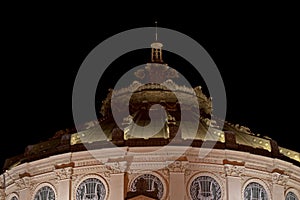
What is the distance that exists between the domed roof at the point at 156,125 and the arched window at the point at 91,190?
8.20 feet

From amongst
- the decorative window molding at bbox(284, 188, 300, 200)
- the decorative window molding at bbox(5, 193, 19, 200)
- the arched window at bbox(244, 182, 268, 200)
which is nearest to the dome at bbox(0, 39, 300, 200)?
the arched window at bbox(244, 182, 268, 200)

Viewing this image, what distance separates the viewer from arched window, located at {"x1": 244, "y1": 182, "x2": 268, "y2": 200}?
63844mm

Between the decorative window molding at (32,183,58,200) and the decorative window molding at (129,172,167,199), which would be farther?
the decorative window molding at (32,183,58,200)

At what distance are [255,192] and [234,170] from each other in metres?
2.31

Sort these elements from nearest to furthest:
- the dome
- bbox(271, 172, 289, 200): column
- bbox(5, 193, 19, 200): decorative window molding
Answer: the dome → bbox(271, 172, 289, 200): column → bbox(5, 193, 19, 200): decorative window molding

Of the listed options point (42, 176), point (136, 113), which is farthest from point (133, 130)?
point (42, 176)

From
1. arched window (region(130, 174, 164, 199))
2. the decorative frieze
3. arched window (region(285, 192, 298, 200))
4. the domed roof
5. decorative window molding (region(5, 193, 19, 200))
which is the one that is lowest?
arched window (region(130, 174, 164, 199))

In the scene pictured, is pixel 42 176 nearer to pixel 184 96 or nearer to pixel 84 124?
pixel 84 124

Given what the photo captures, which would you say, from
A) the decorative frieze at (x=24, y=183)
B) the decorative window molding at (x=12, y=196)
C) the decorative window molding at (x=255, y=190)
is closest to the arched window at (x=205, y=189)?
the decorative window molding at (x=255, y=190)

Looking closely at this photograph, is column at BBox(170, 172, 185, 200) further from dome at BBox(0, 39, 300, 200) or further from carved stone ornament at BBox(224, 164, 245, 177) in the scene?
carved stone ornament at BBox(224, 164, 245, 177)

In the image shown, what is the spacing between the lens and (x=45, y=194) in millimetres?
64875

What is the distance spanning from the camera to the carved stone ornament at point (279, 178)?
64812mm

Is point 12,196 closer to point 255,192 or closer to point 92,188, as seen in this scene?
point 92,188

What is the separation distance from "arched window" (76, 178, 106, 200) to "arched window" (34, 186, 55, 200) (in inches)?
88.2
